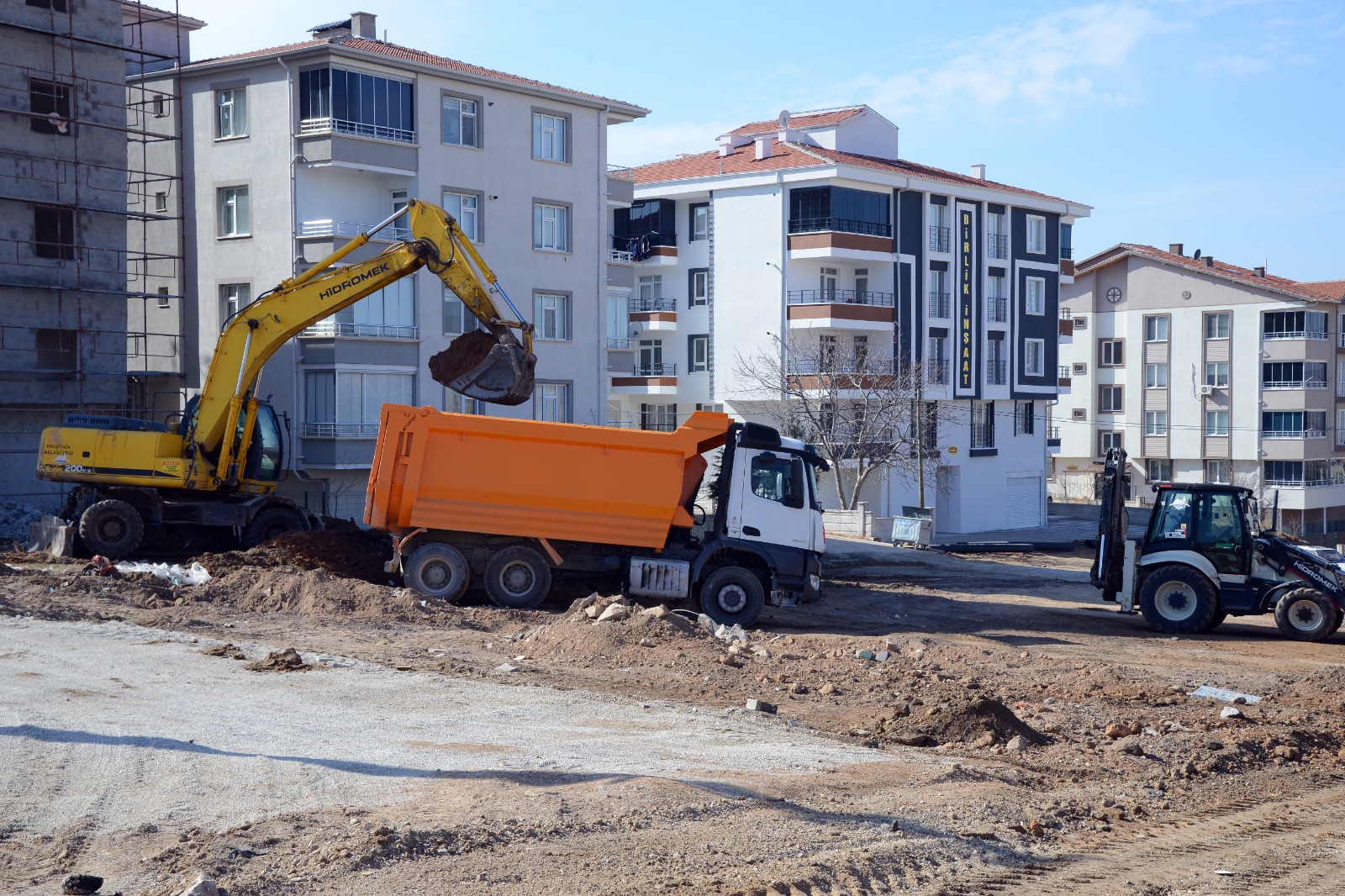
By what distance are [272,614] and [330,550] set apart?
322cm

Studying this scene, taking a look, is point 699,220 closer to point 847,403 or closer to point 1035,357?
point 847,403

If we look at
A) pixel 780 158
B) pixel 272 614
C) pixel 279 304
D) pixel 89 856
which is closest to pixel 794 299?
pixel 780 158

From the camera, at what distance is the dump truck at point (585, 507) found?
752 inches

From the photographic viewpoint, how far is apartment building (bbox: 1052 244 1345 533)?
64312 mm

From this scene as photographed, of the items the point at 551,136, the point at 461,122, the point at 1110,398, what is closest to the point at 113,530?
the point at 461,122

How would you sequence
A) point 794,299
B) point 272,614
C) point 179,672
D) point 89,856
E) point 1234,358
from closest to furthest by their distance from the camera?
1. point 89,856
2. point 179,672
3. point 272,614
4. point 794,299
5. point 1234,358

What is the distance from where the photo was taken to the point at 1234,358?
65.2 meters

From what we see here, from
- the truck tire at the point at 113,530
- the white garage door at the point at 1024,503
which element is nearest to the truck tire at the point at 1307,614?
the truck tire at the point at 113,530

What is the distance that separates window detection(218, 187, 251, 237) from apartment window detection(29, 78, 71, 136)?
415 cm

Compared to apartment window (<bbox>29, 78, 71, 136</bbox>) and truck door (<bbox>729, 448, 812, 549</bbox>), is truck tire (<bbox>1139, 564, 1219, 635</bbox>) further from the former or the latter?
apartment window (<bbox>29, 78, 71, 136</bbox>)

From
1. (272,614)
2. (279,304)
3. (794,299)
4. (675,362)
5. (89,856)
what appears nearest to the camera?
(89,856)

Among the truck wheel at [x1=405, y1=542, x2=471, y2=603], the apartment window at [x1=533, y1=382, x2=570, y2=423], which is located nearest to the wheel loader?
Result: the truck wheel at [x1=405, y1=542, x2=471, y2=603]

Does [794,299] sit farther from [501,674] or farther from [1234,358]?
[501,674]

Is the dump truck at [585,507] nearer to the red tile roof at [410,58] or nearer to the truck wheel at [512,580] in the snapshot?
the truck wheel at [512,580]
